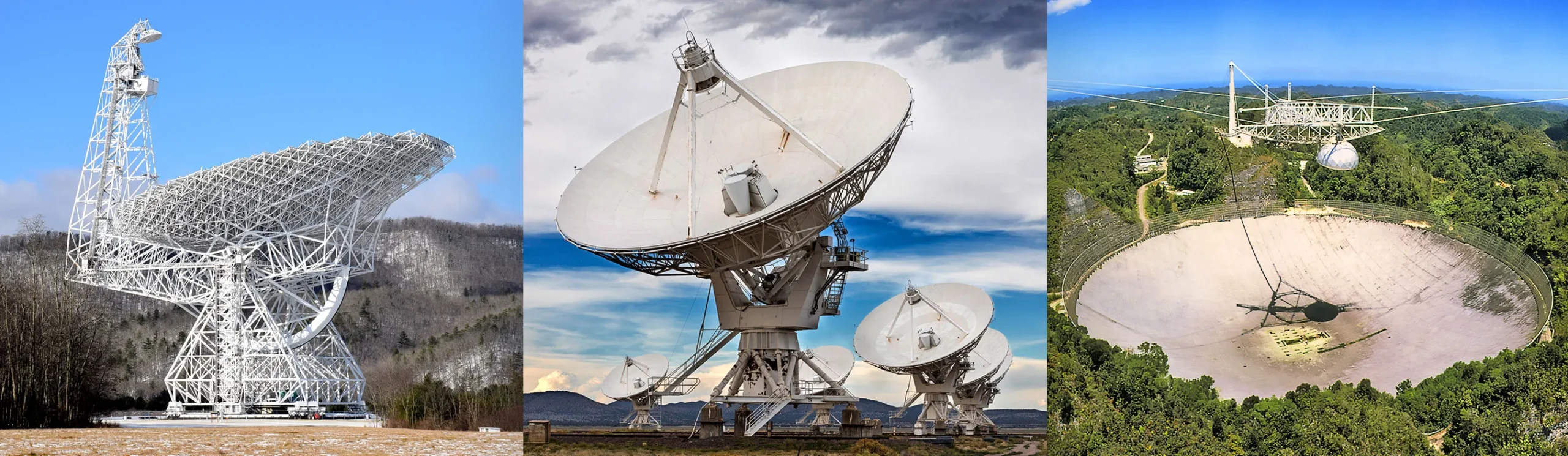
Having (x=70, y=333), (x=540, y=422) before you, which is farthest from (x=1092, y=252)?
(x=70, y=333)

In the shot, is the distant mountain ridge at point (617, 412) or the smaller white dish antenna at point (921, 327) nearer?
the smaller white dish antenna at point (921, 327)

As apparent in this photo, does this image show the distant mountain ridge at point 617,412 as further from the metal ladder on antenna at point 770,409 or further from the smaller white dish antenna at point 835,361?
the metal ladder on antenna at point 770,409

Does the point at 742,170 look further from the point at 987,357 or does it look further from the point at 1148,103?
the point at 987,357

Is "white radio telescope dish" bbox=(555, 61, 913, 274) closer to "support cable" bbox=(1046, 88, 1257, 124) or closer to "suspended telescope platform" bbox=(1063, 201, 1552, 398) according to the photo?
"support cable" bbox=(1046, 88, 1257, 124)

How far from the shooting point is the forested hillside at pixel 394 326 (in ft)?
96.1

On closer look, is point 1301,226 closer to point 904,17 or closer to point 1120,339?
point 1120,339

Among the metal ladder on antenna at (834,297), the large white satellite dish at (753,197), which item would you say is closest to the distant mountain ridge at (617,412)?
the large white satellite dish at (753,197)

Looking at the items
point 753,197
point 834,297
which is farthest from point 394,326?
point 753,197

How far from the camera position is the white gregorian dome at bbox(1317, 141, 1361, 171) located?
20.1m

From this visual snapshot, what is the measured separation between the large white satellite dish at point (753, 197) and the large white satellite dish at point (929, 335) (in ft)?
4.89

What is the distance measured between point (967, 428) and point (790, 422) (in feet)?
9.96

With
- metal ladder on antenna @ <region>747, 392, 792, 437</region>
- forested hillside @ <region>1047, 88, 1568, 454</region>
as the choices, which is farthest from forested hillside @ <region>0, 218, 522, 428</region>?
forested hillside @ <region>1047, 88, 1568, 454</region>

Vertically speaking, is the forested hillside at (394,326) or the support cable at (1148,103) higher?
the support cable at (1148,103)

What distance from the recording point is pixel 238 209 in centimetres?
2928
